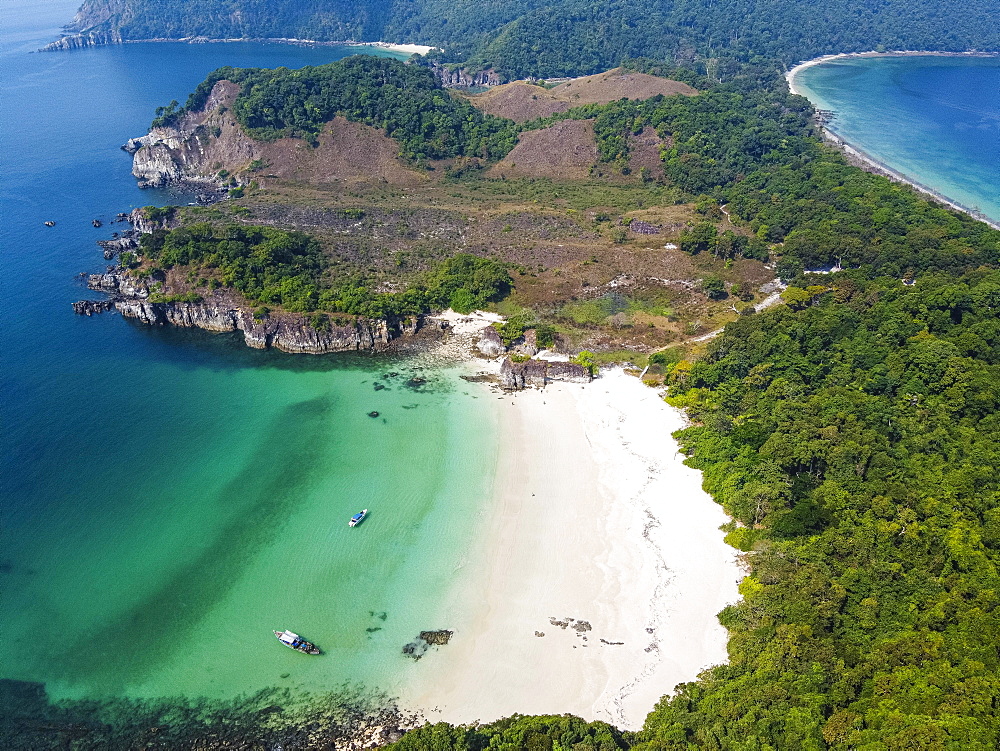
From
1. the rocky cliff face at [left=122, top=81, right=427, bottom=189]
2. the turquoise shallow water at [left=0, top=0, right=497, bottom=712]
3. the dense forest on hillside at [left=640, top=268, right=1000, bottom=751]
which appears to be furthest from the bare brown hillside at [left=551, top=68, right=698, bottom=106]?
the turquoise shallow water at [left=0, top=0, right=497, bottom=712]

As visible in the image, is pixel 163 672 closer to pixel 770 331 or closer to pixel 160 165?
pixel 770 331

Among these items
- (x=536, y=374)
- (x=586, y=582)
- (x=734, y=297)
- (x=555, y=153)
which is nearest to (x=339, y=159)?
(x=555, y=153)

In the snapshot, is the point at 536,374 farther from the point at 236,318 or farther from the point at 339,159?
the point at 339,159

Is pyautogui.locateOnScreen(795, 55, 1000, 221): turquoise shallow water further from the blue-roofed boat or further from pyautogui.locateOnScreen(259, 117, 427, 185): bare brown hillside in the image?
the blue-roofed boat

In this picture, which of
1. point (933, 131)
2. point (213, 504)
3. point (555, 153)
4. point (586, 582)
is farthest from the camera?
point (933, 131)

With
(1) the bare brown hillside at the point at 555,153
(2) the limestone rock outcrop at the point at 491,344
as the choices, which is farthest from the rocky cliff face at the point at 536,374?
(1) the bare brown hillside at the point at 555,153

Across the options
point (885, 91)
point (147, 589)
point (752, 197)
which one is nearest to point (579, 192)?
point (752, 197)
